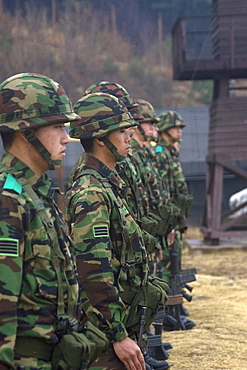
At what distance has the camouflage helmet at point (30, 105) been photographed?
3008mm

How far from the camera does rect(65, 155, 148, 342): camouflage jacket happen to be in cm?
361

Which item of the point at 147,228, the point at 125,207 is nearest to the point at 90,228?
the point at 125,207

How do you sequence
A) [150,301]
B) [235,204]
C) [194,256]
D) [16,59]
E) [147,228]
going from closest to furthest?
1. [150,301]
2. [147,228]
3. [194,256]
4. [235,204]
5. [16,59]

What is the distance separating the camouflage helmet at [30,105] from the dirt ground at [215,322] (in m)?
3.71

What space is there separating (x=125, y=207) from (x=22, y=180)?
3.90 feet

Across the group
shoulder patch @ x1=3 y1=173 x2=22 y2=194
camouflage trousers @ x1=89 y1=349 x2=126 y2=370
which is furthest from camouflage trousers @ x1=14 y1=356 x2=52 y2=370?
camouflage trousers @ x1=89 y1=349 x2=126 y2=370

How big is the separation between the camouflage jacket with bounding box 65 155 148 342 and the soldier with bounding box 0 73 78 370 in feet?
1.77

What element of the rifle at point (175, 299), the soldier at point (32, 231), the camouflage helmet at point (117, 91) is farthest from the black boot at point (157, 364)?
the soldier at point (32, 231)

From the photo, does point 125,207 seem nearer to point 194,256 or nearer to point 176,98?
point 194,256

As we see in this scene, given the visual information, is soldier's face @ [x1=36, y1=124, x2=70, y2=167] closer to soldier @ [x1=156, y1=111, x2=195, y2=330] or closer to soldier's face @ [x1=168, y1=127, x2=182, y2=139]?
soldier @ [x1=156, y1=111, x2=195, y2=330]

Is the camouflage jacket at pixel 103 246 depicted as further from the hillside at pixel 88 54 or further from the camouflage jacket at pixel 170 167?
the hillside at pixel 88 54

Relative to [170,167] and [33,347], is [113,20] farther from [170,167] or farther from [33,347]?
[33,347]

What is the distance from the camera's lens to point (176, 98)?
35750 mm

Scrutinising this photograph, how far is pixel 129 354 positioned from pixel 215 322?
15.9 feet
